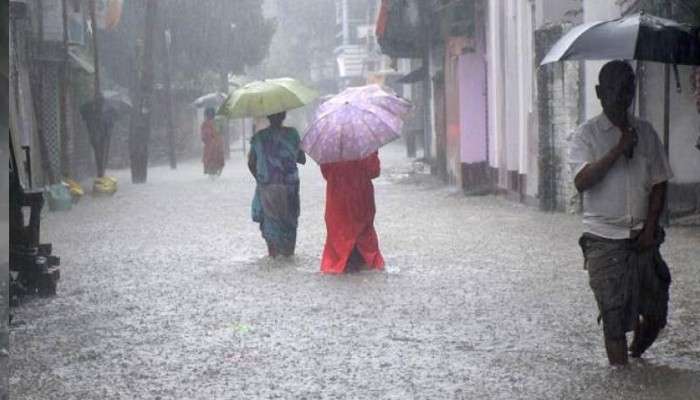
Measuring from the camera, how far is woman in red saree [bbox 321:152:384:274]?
34.1 ft

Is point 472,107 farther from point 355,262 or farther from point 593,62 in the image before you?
point 355,262

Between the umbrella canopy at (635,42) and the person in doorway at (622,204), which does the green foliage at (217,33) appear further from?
the person in doorway at (622,204)

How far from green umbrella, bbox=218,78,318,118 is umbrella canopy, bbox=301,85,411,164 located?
766mm

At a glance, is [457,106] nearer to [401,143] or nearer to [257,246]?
[257,246]

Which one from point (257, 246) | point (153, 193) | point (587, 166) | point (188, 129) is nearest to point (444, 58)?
point (153, 193)

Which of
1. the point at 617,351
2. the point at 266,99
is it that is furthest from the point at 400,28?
the point at 617,351

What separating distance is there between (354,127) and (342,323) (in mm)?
2673

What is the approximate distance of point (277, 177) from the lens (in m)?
11.2

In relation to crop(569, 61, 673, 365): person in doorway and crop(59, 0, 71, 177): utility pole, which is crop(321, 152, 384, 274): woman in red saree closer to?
crop(569, 61, 673, 365): person in doorway

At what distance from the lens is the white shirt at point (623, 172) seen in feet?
19.5

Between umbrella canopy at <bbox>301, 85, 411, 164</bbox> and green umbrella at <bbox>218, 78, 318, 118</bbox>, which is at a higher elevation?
green umbrella at <bbox>218, 78, 318, 118</bbox>

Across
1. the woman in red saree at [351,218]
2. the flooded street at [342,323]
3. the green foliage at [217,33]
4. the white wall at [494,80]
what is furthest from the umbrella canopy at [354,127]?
the green foliage at [217,33]

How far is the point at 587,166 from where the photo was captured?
233 inches

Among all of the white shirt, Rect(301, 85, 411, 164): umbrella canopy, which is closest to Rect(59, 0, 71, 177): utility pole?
Rect(301, 85, 411, 164): umbrella canopy
